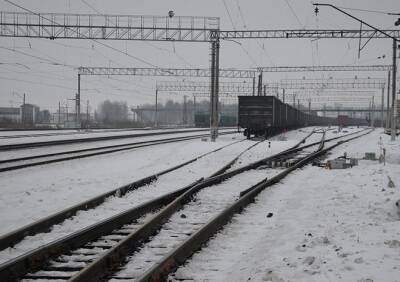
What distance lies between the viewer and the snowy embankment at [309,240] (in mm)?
5453

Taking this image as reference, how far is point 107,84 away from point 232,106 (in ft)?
268

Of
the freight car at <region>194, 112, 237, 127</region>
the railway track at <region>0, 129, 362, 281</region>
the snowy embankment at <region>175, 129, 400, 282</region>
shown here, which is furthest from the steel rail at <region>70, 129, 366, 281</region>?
the freight car at <region>194, 112, 237, 127</region>

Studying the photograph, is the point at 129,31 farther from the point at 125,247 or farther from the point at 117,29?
the point at 125,247

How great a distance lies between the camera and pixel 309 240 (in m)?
6.85

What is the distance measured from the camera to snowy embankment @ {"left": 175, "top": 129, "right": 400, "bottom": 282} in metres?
5.45

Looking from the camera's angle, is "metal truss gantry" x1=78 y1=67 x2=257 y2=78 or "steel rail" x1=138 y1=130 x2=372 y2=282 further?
"metal truss gantry" x1=78 y1=67 x2=257 y2=78

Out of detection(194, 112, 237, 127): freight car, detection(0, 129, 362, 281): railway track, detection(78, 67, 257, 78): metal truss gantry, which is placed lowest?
detection(0, 129, 362, 281): railway track

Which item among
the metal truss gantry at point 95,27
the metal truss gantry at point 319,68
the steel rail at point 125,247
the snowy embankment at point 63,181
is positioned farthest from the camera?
the metal truss gantry at point 319,68

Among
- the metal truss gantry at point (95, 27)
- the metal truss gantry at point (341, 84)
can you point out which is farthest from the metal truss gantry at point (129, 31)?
the metal truss gantry at point (341, 84)

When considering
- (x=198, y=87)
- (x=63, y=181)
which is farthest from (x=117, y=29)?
(x=198, y=87)

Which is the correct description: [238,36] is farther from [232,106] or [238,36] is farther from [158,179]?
[232,106]

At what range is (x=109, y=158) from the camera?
64.4 feet

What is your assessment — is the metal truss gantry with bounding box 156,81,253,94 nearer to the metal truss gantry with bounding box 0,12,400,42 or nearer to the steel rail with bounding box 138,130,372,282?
the metal truss gantry with bounding box 0,12,400,42

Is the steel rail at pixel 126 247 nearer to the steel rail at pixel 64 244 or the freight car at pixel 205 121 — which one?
the steel rail at pixel 64 244
